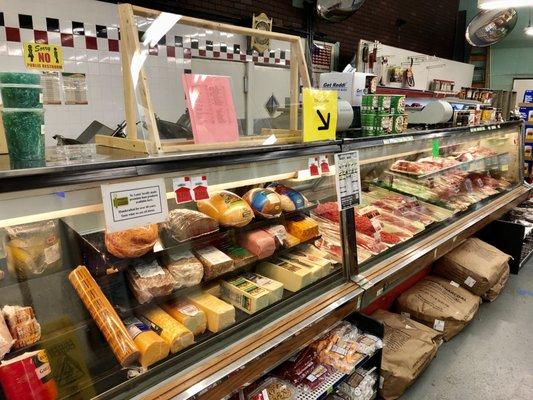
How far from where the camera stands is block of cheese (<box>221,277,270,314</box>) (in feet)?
5.56

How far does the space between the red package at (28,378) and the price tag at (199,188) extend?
26.4 inches

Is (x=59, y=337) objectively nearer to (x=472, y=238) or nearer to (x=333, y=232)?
(x=333, y=232)

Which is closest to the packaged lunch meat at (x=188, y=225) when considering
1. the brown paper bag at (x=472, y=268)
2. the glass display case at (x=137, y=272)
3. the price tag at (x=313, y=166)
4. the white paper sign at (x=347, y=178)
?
the glass display case at (x=137, y=272)

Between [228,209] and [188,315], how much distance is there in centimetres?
48

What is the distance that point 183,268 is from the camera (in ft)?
5.13

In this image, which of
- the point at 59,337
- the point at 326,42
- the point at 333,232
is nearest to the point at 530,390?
the point at 333,232

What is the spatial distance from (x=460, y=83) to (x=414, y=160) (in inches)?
260

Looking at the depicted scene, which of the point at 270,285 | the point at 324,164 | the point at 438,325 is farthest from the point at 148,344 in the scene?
the point at 438,325

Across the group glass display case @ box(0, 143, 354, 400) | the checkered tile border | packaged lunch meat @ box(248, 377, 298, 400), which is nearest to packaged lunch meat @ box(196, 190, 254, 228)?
glass display case @ box(0, 143, 354, 400)

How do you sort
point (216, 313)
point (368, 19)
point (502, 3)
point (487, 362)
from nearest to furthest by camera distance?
point (216, 313), point (487, 362), point (502, 3), point (368, 19)

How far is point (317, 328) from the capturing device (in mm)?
1836

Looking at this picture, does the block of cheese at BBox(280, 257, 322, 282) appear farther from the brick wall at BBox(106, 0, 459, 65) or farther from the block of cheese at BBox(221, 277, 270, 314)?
the brick wall at BBox(106, 0, 459, 65)

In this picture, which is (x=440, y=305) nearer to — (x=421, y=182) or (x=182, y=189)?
(x=421, y=182)

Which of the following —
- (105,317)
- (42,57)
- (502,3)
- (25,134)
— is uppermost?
(502,3)
